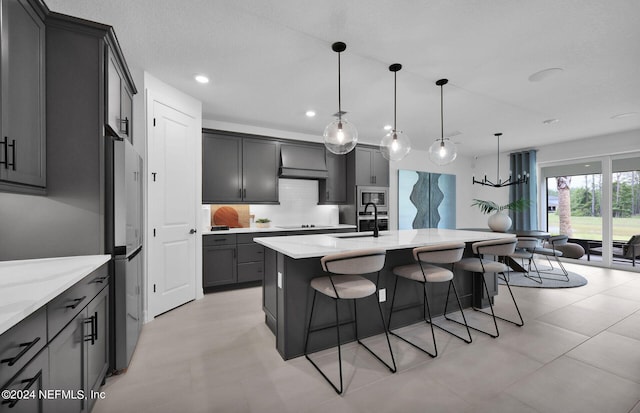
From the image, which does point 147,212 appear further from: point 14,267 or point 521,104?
point 521,104

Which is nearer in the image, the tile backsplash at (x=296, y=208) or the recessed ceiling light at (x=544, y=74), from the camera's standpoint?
the recessed ceiling light at (x=544, y=74)

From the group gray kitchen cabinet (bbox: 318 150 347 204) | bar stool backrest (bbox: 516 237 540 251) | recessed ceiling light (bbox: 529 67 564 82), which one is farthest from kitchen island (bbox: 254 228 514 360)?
gray kitchen cabinet (bbox: 318 150 347 204)

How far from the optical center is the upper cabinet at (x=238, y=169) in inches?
165

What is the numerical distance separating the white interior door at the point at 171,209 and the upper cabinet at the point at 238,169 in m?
0.66

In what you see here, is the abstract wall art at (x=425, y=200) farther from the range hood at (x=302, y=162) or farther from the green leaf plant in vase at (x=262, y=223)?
the green leaf plant in vase at (x=262, y=223)

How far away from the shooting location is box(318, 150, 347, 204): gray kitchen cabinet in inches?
209

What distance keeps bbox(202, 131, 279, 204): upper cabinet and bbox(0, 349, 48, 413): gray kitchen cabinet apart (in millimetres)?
3243

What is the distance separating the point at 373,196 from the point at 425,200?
6.24ft

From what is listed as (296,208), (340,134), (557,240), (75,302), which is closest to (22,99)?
(75,302)

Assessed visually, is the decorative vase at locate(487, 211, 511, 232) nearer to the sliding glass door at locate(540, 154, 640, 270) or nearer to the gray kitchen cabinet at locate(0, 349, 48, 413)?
the sliding glass door at locate(540, 154, 640, 270)

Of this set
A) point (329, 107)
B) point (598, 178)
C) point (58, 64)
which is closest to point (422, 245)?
point (329, 107)

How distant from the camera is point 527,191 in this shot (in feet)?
20.9

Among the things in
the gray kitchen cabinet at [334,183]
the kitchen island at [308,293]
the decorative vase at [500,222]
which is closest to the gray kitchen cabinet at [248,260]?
the kitchen island at [308,293]

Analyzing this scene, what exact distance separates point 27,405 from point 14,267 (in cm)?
91
